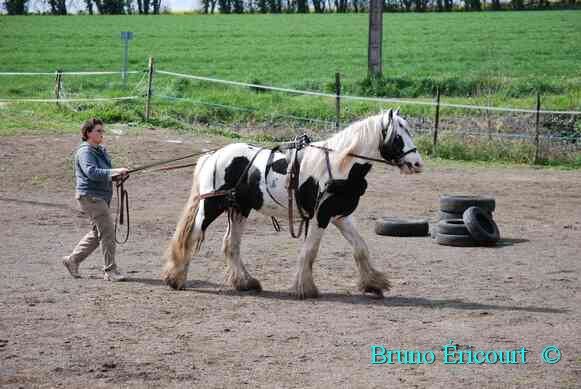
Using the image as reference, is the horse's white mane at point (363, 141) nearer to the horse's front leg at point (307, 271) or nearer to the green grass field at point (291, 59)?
the horse's front leg at point (307, 271)

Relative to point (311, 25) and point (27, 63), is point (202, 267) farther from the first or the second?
point (311, 25)

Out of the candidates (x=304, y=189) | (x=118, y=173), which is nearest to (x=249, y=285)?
(x=304, y=189)

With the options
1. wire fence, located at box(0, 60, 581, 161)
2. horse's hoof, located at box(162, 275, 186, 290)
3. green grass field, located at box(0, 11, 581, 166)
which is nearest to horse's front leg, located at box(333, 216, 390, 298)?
horse's hoof, located at box(162, 275, 186, 290)

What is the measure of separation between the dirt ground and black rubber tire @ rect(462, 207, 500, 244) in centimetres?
17

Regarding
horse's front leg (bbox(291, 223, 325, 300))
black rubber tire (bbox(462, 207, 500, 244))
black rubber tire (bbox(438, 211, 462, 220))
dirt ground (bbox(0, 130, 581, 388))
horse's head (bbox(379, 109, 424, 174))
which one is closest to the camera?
dirt ground (bbox(0, 130, 581, 388))

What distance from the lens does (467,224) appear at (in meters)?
12.1

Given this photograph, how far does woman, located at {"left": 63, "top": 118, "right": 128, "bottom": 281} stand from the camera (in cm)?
995

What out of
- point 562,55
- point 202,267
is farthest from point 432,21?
point 202,267

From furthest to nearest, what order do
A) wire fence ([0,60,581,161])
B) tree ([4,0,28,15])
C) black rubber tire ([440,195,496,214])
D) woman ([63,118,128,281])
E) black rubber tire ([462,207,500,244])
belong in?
tree ([4,0,28,15]) → wire fence ([0,60,581,161]) → black rubber tire ([440,195,496,214]) → black rubber tire ([462,207,500,244]) → woman ([63,118,128,281])

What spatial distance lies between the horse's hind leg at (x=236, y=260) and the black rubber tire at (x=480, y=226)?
3.38m

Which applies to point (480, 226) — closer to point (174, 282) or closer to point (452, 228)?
point (452, 228)

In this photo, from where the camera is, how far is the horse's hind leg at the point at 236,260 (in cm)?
987

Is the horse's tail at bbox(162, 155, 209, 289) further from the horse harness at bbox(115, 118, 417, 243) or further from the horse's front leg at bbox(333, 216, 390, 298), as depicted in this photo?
the horse's front leg at bbox(333, 216, 390, 298)

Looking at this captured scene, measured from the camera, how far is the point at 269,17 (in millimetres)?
69938
